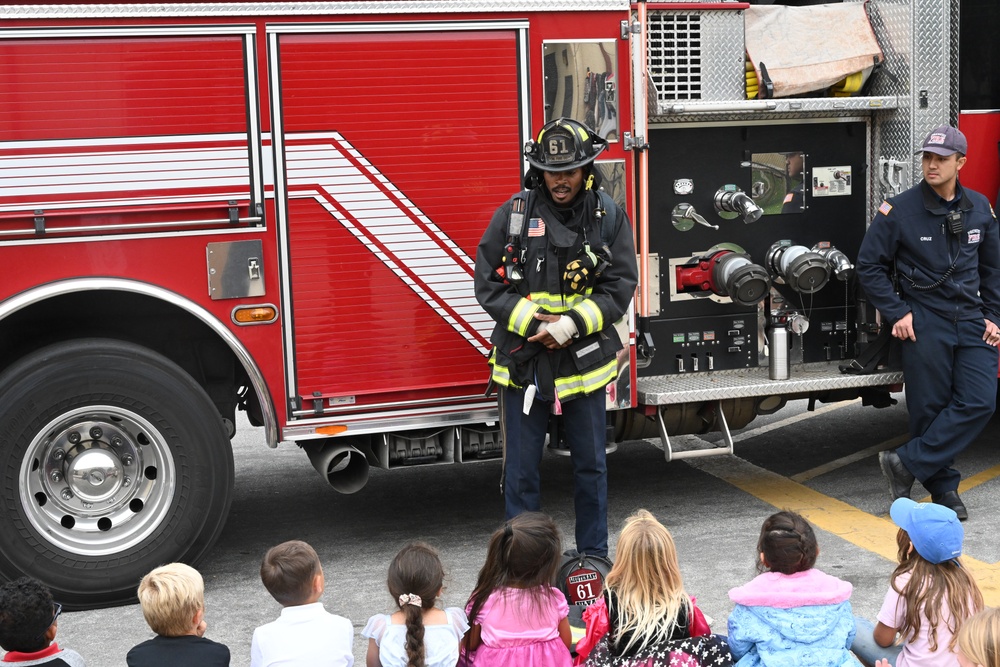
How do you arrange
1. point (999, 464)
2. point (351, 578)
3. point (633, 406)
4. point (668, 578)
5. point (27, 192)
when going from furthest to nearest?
1. point (999, 464)
2. point (633, 406)
3. point (351, 578)
4. point (27, 192)
5. point (668, 578)

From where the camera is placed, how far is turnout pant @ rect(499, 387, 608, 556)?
5273 millimetres

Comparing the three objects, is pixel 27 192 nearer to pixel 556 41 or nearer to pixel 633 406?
pixel 556 41

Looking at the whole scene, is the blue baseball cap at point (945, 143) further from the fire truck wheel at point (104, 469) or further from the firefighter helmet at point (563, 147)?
the fire truck wheel at point (104, 469)

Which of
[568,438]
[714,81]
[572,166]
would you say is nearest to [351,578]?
[568,438]

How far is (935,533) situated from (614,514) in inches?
117

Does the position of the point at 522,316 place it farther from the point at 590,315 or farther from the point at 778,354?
the point at 778,354

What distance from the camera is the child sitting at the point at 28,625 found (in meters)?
3.25

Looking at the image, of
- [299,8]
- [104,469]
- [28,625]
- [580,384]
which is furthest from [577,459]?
[28,625]

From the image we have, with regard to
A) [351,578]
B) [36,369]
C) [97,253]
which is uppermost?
[97,253]

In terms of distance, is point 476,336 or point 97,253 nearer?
point 97,253

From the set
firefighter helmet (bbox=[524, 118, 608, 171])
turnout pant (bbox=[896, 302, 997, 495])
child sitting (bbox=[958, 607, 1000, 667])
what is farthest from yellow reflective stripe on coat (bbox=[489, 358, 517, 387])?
child sitting (bbox=[958, 607, 1000, 667])

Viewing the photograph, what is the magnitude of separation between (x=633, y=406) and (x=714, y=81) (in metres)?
1.69

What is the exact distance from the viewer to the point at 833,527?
6.17m

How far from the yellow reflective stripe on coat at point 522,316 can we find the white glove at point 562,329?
88 mm
